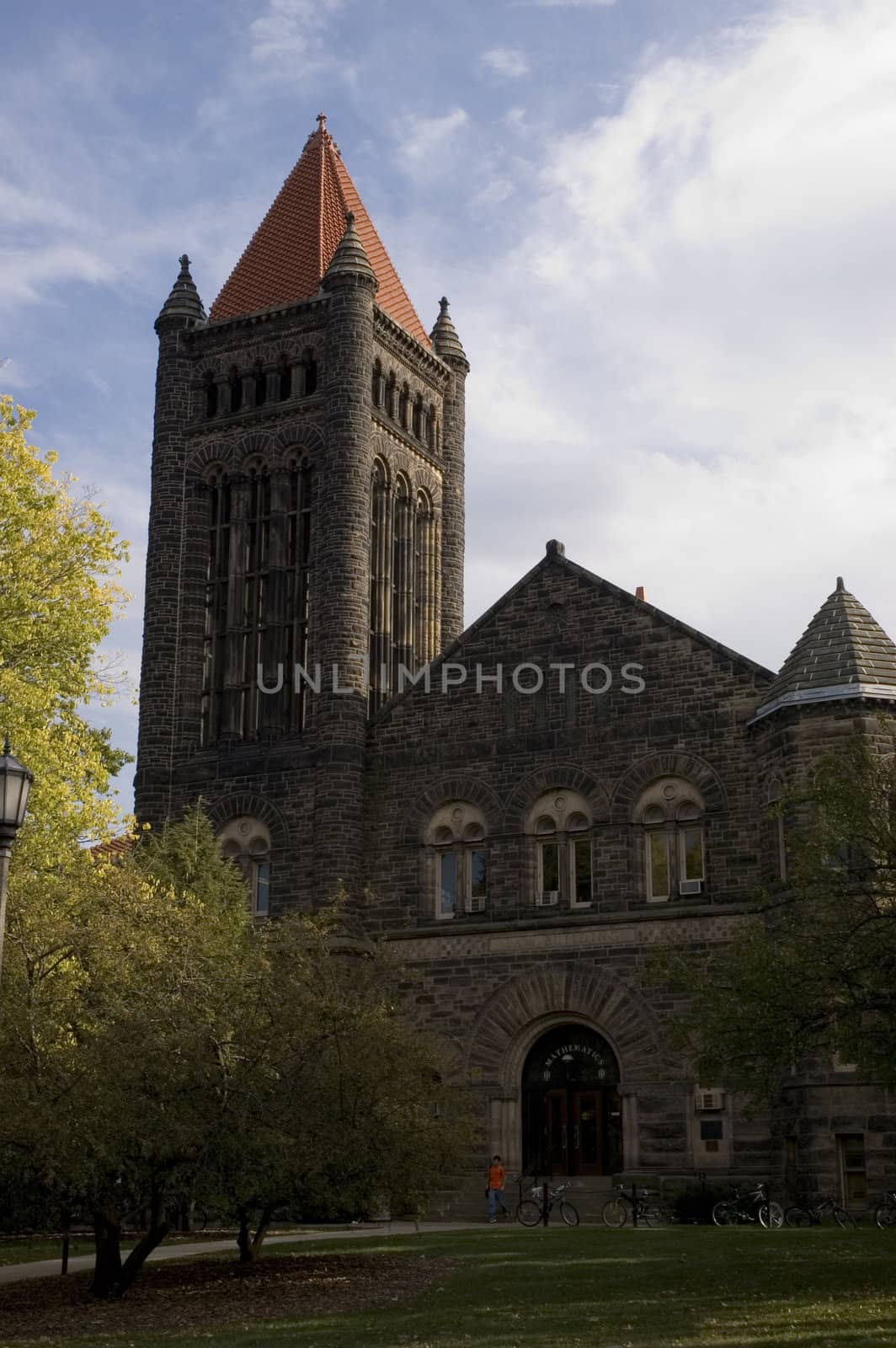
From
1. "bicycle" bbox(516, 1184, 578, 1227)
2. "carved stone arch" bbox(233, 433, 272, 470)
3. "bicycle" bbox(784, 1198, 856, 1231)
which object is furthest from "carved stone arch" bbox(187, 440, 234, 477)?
"bicycle" bbox(784, 1198, 856, 1231)

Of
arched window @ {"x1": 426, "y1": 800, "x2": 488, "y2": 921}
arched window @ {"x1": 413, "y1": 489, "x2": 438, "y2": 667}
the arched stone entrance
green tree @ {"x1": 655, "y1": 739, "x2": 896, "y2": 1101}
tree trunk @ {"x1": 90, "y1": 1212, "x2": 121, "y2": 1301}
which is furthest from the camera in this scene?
arched window @ {"x1": 413, "y1": 489, "x2": 438, "y2": 667}

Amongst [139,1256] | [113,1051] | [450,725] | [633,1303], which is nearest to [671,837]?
[450,725]

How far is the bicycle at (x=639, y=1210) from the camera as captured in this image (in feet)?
108

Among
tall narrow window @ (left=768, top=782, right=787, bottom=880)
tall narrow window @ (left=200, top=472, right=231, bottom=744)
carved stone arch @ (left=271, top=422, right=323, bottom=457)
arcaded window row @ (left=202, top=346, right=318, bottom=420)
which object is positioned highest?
arcaded window row @ (left=202, top=346, right=318, bottom=420)

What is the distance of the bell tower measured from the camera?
4378 centimetres

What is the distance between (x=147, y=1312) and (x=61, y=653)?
41.4 feet

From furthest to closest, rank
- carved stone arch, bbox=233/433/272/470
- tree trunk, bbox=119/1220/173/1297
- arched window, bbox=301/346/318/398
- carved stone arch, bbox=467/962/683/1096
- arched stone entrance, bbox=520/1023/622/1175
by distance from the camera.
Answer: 1. arched window, bbox=301/346/318/398
2. carved stone arch, bbox=233/433/272/470
3. arched stone entrance, bbox=520/1023/622/1175
4. carved stone arch, bbox=467/962/683/1096
5. tree trunk, bbox=119/1220/173/1297

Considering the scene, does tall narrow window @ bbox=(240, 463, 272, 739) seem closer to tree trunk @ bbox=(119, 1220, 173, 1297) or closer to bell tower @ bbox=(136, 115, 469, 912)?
bell tower @ bbox=(136, 115, 469, 912)

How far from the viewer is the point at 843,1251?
24.2 metres

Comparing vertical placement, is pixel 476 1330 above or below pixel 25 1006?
below

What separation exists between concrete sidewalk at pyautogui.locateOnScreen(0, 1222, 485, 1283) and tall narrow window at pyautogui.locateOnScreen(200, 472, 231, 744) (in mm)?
15252

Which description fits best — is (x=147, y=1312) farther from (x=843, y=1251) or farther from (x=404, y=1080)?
(x=843, y=1251)

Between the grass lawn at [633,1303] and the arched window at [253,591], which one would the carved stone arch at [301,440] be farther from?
the grass lawn at [633,1303]

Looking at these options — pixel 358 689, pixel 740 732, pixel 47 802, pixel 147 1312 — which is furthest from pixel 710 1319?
pixel 358 689
